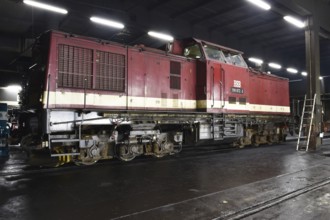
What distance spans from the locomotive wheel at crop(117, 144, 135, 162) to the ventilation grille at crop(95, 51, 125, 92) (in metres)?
1.49

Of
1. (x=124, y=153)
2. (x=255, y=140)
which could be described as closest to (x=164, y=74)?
(x=124, y=153)

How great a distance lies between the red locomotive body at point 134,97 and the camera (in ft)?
21.2

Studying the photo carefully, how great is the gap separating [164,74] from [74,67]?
272 centimetres

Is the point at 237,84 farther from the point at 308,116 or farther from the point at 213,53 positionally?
the point at 308,116

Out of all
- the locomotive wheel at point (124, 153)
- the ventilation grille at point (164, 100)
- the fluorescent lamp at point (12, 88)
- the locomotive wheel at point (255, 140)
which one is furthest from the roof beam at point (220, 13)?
the fluorescent lamp at point (12, 88)

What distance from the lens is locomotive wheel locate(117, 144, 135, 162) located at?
7.47 m

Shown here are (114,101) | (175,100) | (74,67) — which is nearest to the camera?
(74,67)

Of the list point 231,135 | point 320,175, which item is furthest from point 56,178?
point 231,135

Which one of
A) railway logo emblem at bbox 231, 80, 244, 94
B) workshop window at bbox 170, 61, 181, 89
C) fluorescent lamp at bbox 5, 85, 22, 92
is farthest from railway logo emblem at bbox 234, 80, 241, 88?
fluorescent lamp at bbox 5, 85, 22, 92

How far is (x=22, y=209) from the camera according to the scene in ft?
12.3

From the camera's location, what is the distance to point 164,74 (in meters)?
8.43

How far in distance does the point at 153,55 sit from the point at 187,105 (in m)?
1.96

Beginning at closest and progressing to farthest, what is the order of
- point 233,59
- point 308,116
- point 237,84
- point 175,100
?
1. point 175,100
2. point 237,84
3. point 233,59
4. point 308,116

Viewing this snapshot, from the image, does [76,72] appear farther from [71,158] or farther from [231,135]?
[231,135]
